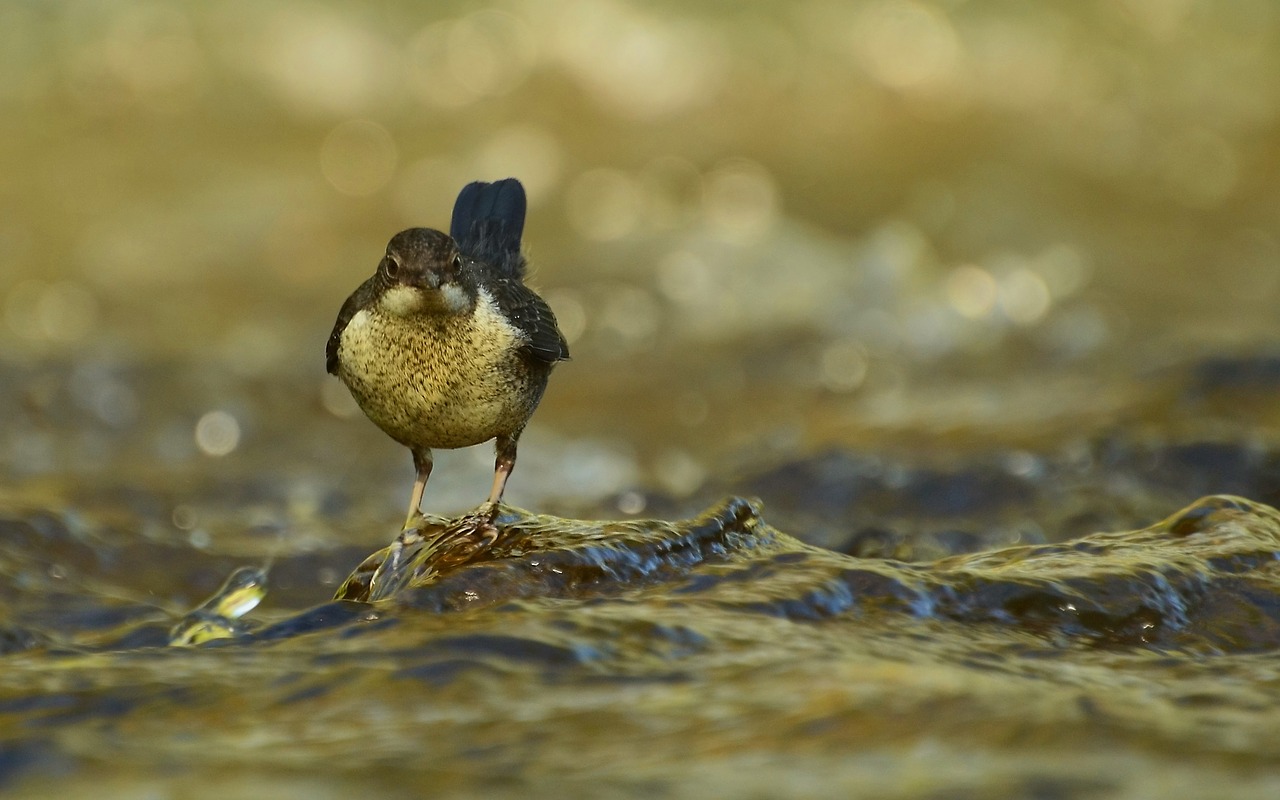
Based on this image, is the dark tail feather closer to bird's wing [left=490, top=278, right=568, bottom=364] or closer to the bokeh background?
bird's wing [left=490, top=278, right=568, bottom=364]

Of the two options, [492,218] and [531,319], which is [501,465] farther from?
[492,218]

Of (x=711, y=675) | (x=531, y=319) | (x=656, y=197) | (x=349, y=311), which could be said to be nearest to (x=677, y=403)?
(x=656, y=197)

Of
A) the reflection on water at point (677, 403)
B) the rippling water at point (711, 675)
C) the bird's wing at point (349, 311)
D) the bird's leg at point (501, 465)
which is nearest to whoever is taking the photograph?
the rippling water at point (711, 675)

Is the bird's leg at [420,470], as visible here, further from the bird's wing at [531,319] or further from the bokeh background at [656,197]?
the bokeh background at [656,197]

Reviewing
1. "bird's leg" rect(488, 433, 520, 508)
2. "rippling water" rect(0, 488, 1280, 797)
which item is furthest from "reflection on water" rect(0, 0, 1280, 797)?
"bird's leg" rect(488, 433, 520, 508)

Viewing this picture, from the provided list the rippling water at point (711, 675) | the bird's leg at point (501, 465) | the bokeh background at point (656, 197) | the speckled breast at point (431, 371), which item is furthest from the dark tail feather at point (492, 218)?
the bokeh background at point (656, 197)

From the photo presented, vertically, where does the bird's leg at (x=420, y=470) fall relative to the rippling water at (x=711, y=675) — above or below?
above
